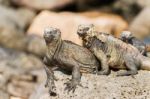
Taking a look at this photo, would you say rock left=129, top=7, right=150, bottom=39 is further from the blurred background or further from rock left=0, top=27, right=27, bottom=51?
rock left=0, top=27, right=27, bottom=51

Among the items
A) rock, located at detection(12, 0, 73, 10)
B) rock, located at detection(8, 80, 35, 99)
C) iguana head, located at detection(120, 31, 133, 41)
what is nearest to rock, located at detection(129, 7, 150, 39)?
rock, located at detection(12, 0, 73, 10)

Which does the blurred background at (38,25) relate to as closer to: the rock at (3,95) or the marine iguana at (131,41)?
the rock at (3,95)

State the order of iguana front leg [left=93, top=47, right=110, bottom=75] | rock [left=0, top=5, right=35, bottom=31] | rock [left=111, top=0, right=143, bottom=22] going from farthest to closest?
rock [left=111, top=0, right=143, bottom=22]
rock [left=0, top=5, right=35, bottom=31]
iguana front leg [left=93, top=47, right=110, bottom=75]

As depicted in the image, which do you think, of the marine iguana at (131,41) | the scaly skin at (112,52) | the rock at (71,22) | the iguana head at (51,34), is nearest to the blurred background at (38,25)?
the rock at (71,22)

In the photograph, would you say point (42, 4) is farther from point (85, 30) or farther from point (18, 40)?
point (85, 30)

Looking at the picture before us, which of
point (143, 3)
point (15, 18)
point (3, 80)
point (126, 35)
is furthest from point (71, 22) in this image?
point (126, 35)

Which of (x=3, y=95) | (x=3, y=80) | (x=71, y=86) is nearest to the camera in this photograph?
(x=71, y=86)

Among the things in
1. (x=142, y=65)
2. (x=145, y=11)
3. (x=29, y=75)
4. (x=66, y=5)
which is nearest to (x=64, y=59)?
(x=142, y=65)
